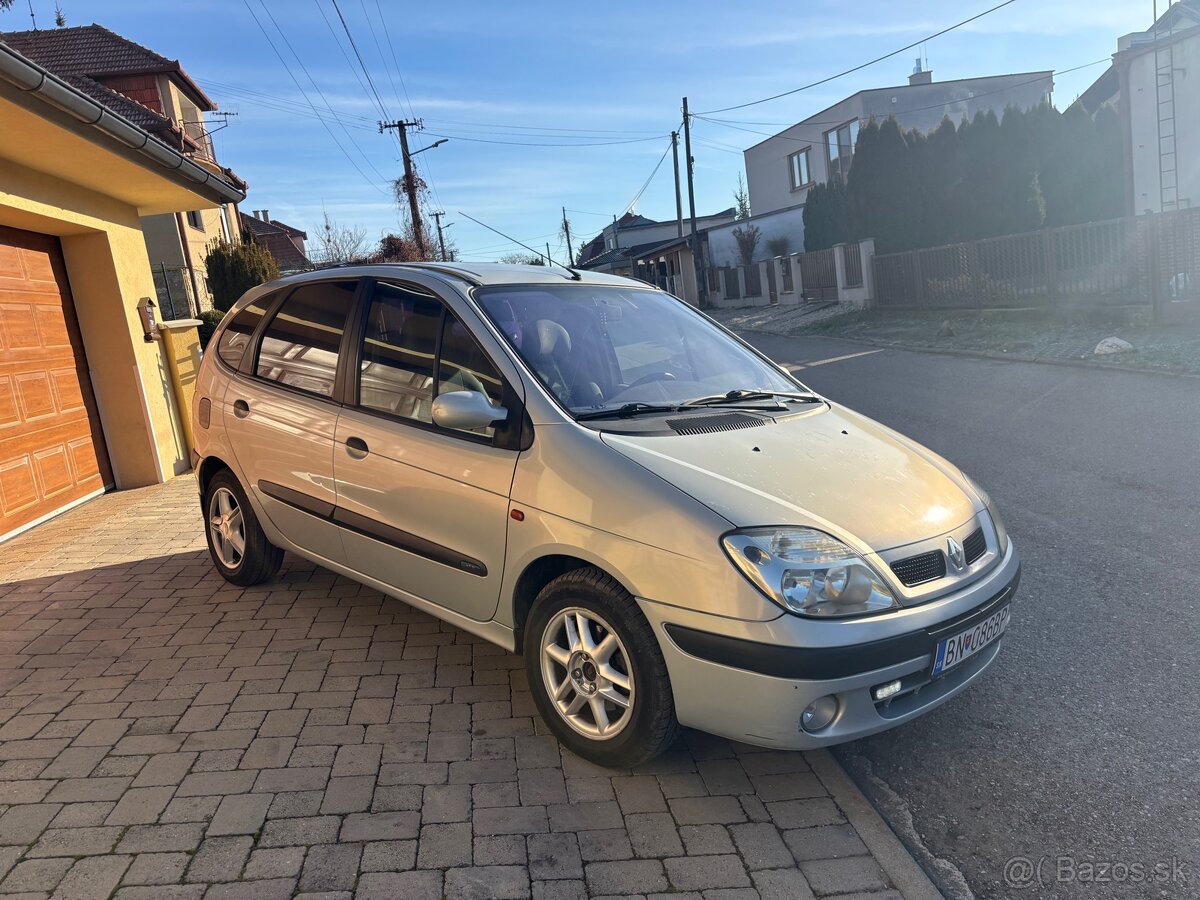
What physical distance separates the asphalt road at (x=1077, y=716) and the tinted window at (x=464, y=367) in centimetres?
202

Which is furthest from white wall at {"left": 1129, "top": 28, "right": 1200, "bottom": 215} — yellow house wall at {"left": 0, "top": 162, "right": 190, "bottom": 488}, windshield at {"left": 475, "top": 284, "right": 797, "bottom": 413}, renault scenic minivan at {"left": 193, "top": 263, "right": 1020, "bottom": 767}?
yellow house wall at {"left": 0, "top": 162, "right": 190, "bottom": 488}

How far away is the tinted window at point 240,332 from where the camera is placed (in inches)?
197

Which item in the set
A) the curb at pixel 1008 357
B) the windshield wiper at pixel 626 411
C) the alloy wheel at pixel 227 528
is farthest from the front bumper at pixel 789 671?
the curb at pixel 1008 357

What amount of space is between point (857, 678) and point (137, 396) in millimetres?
8123

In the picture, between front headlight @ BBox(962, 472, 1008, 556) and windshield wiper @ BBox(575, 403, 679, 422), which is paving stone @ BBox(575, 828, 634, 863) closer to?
windshield wiper @ BBox(575, 403, 679, 422)

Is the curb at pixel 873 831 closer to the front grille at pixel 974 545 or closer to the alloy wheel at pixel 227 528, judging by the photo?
the front grille at pixel 974 545

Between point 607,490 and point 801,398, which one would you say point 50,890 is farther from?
point 801,398

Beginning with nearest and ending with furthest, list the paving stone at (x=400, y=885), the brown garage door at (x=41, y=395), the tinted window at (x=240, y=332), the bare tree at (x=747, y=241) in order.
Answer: the paving stone at (x=400, y=885) < the tinted window at (x=240, y=332) < the brown garage door at (x=41, y=395) < the bare tree at (x=747, y=241)

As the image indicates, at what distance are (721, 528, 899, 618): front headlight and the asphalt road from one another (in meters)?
0.81

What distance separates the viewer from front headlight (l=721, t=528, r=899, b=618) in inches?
109

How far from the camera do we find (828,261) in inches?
1086

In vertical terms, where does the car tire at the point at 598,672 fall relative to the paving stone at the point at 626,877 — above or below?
above

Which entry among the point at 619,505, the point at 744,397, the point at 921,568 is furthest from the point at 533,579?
the point at 921,568

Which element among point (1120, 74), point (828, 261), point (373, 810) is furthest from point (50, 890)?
point (828, 261)
